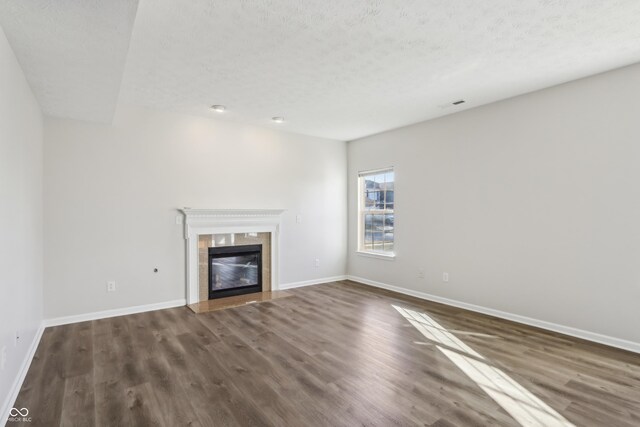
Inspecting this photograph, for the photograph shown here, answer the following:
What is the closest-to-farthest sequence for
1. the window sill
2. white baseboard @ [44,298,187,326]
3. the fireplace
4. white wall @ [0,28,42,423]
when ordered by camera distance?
white wall @ [0,28,42,423] → white baseboard @ [44,298,187,326] → the fireplace → the window sill

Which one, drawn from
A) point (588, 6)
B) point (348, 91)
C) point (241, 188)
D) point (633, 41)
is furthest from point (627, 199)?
point (241, 188)

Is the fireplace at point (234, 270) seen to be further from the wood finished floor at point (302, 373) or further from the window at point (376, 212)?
the window at point (376, 212)

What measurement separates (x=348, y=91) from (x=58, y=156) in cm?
322

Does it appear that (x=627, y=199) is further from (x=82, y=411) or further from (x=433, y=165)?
(x=82, y=411)

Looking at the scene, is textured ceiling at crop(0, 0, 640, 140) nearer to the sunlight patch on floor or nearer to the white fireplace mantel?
the white fireplace mantel

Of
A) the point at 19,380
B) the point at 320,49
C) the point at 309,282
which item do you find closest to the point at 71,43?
the point at 320,49

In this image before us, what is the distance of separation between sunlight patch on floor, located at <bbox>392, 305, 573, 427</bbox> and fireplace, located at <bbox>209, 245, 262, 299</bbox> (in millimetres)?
2594

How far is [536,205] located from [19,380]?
4771mm

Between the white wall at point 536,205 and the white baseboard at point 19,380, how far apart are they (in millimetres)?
4321

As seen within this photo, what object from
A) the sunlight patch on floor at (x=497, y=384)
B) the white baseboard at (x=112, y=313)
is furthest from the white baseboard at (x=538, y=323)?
the white baseboard at (x=112, y=313)

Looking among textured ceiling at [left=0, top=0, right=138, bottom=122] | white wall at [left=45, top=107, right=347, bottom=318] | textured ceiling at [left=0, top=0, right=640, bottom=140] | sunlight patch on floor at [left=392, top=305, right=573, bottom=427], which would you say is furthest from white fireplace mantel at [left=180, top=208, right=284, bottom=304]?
sunlight patch on floor at [left=392, top=305, right=573, bottom=427]

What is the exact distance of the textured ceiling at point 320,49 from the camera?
2117mm

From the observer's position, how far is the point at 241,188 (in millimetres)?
4961

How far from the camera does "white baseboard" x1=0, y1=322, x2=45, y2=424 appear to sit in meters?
2.03
